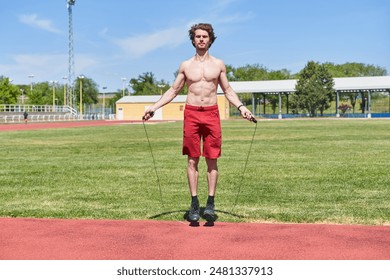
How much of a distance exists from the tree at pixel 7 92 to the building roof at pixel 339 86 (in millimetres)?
35982

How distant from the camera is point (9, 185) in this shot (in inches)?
405

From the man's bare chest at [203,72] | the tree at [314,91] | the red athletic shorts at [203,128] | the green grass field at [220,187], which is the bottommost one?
the green grass field at [220,187]

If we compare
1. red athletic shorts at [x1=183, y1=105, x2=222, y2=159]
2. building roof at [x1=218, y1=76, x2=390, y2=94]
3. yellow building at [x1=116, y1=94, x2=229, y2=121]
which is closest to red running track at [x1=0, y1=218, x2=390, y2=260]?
red athletic shorts at [x1=183, y1=105, x2=222, y2=159]

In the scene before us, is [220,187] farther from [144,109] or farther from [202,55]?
[144,109]

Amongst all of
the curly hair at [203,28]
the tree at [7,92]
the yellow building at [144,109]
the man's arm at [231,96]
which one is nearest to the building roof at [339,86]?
the yellow building at [144,109]

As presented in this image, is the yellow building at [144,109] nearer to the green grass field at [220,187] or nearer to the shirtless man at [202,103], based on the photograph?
the green grass field at [220,187]

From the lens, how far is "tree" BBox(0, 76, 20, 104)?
90438mm

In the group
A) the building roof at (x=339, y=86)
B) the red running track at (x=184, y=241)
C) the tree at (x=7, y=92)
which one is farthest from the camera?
the tree at (x=7, y=92)

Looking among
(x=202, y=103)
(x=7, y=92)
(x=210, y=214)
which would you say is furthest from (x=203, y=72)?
(x=7, y=92)

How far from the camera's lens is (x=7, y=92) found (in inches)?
3568

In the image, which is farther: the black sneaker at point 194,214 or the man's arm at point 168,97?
the man's arm at point 168,97

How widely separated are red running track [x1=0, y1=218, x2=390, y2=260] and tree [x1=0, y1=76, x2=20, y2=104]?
293ft

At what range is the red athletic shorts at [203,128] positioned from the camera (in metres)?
6.48
